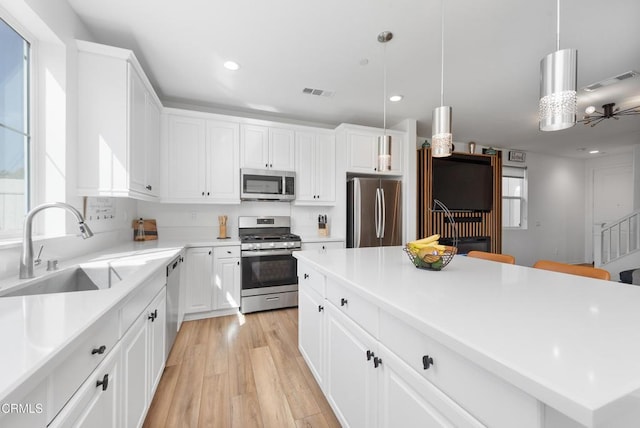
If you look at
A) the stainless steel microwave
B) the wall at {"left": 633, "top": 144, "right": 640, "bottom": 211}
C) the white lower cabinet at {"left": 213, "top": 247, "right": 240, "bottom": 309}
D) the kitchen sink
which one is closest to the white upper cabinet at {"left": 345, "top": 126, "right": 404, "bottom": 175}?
the stainless steel microwave

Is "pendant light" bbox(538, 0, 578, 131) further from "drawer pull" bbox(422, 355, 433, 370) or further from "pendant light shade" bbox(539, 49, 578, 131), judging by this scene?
"drawer pull" bbox(422, 355, 433, 370)

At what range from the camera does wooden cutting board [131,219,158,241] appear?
9.84ft

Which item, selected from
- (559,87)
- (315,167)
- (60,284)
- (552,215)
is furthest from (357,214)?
(552,215)

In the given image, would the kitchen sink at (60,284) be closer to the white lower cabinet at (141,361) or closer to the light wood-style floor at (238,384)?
the white lower cabinet at (141,361)

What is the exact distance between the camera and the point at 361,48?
224 centimetres

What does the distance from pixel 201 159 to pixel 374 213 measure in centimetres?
236

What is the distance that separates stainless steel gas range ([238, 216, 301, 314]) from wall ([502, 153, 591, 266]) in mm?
5172

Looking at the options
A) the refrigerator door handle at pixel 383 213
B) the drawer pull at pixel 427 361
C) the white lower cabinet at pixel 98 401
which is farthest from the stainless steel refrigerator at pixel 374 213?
the white lower cabinet at pixel 98 401

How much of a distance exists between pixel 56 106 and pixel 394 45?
8.51 feet

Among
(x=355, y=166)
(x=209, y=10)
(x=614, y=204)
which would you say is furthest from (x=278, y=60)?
(x=614, y=204)

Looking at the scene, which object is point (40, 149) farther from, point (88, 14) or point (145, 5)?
point (145, 5)

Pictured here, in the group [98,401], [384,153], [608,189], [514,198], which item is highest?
[608,189]

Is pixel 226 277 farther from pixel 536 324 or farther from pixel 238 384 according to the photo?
pixel 536 324

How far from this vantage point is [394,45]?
219 centimetres
